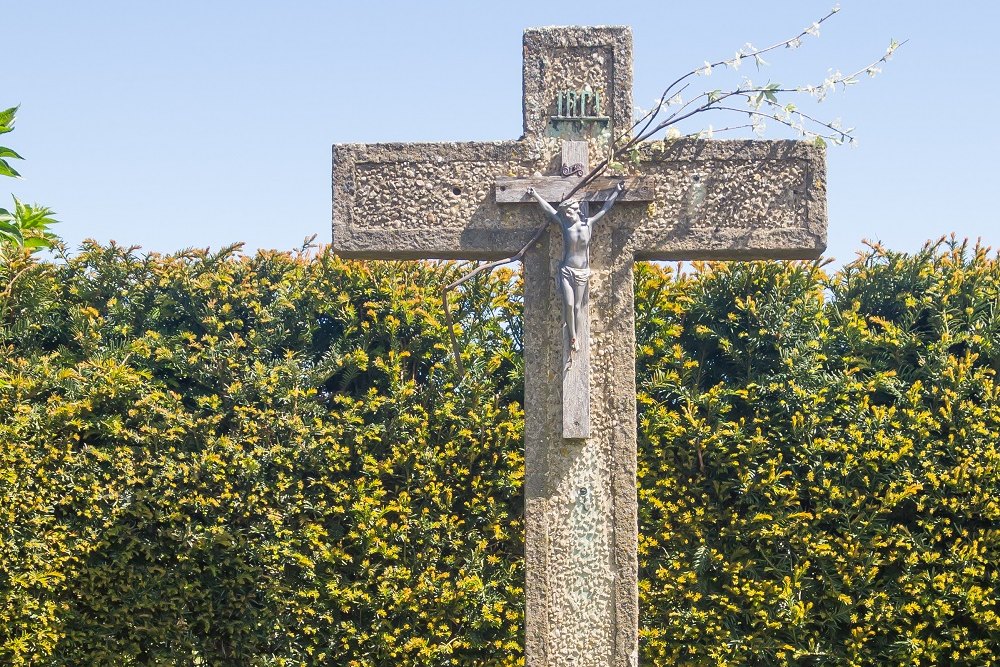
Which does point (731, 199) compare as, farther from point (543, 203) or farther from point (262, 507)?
point (262, 507)

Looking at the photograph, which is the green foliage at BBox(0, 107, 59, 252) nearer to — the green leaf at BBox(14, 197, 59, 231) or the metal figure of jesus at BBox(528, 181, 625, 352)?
the green leaf at BBox(14, 197, 59, 231)

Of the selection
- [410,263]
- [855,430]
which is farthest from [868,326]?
[410,263]

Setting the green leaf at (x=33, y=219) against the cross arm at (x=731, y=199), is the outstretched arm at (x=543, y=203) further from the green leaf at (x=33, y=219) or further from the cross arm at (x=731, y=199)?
the green leaf at (x=33, y=219)

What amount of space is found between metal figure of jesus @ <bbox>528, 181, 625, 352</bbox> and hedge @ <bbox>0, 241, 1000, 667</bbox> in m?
2.30

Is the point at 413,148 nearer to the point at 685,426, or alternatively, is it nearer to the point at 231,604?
the point at 685,426

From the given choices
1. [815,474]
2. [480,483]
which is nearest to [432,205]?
[480,483]

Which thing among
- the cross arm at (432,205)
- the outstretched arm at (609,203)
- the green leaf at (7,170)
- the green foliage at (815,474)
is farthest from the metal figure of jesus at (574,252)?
the green foliage at (815,474)

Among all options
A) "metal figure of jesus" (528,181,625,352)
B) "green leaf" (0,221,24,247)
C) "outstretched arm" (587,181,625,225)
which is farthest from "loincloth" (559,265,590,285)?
"green leaf" (0,221,24,247)

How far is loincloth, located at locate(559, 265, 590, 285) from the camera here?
4758mm

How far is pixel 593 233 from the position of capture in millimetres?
4879

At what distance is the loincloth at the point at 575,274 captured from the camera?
4758 mm

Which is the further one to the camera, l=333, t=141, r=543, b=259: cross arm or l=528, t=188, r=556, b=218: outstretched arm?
l=333, t=141, r=543, b=259: cross arm

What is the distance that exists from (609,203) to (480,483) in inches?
107

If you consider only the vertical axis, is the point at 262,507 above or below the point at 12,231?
below
